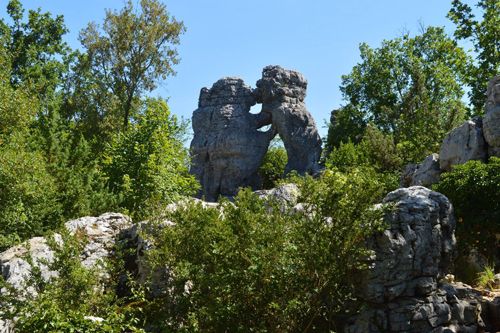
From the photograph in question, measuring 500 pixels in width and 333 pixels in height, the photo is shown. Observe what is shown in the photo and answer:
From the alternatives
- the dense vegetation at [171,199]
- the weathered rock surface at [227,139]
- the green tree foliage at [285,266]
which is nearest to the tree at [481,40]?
the dense vegetation at [171,199]

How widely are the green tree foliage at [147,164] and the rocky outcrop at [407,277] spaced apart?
23.4 feet

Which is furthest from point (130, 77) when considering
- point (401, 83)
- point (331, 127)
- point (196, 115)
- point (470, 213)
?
point (470, 213)

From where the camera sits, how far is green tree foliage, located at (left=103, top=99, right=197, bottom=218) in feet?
49.6

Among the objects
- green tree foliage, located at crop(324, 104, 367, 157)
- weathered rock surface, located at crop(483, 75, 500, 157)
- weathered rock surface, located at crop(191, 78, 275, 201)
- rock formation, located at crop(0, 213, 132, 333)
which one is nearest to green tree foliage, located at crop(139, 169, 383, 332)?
rock formation, located at crop(0, 213, 132, 333)

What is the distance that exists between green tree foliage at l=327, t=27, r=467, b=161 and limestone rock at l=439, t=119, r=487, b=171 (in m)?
12.4

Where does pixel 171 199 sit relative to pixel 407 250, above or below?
above

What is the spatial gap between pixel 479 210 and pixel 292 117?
1603 centimetres

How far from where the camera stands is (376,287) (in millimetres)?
8297

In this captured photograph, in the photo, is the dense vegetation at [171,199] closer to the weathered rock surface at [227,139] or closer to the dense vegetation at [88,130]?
the dense vegetation at [88,130]

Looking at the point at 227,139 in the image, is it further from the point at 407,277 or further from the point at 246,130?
the point at 407,277

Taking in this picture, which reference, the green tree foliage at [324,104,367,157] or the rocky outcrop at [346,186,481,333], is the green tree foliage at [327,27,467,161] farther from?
the rocky outcrop at [346,186,481,333]

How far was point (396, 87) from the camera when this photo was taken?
3650cm

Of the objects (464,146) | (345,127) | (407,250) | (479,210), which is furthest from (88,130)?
(407,250)

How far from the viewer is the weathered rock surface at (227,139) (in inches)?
1126
